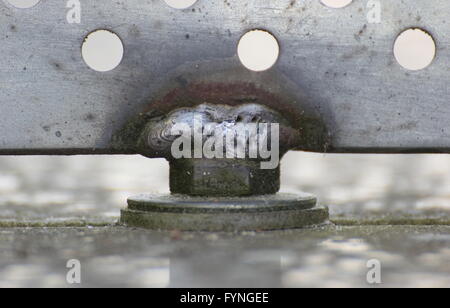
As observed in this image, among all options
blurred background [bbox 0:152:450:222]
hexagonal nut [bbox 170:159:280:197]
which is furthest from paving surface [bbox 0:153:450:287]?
hexagonal nut [bbox 170:159:280:197]

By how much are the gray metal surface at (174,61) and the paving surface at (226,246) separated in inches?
8.3

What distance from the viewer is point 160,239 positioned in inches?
54.9

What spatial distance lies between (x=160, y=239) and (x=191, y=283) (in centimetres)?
32

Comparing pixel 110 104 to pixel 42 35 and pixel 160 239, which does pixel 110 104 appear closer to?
pixel 42 35

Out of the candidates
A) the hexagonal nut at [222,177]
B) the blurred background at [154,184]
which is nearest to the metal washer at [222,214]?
the hexagonal nut at [222,177]

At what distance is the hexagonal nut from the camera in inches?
59.4

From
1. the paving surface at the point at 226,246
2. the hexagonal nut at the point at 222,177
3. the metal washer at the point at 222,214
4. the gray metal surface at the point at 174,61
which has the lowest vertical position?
the paving surface at the point at 226,246

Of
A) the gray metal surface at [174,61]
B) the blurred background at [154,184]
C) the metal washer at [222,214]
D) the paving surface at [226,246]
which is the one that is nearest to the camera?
the paving surface at [226,246]

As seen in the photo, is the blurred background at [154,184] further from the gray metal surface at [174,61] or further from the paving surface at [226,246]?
the gray metal surface at [174,61]

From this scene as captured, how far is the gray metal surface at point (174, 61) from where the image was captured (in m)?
1.61

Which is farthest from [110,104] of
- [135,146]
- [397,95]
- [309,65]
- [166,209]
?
[397,95]

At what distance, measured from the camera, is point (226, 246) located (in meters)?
1.33

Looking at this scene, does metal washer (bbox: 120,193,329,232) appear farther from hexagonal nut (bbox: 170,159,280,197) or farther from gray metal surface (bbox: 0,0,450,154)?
gray metal surface (bbox: 0,0,450,154)

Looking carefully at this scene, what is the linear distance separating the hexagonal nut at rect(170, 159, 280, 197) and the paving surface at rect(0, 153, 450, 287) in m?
0.11
